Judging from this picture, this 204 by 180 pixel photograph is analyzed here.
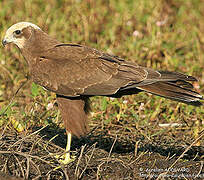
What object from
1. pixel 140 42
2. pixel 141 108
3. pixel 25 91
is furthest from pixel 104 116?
pixel 140 42

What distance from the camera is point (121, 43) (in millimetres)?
8211

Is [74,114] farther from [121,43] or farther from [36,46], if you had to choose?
[121,43]

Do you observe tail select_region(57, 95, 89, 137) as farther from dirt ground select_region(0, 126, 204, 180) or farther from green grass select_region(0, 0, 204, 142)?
green grass select_region(0, 0, 204, 142)

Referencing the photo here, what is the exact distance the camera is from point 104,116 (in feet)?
19.8

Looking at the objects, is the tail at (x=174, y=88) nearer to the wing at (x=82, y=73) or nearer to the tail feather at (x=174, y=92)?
the tail feather at (x=174, y=92)

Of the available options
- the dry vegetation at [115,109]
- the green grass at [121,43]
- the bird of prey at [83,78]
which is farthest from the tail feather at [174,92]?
the green grass at [121,43]

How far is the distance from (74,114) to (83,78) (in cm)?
41

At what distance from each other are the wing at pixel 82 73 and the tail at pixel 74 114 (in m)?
0.15

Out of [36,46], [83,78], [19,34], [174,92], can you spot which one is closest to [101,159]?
[83,78]

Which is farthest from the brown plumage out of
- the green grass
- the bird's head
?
the green grass

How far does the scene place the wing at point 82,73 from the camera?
481 centimetres

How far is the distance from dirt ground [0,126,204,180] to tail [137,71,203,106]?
523mm

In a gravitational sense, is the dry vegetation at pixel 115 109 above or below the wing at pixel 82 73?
below

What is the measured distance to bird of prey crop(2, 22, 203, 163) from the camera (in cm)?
478
